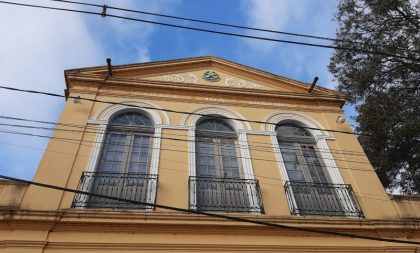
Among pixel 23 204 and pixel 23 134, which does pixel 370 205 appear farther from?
pixel 23 134

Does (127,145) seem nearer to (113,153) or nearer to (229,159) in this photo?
(113,153)

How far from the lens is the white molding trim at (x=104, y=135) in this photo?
301 inches

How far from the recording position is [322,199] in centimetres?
786

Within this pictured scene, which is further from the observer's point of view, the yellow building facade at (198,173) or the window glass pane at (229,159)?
the window glass pane at (229,159)

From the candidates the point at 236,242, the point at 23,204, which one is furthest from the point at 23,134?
the point at 236,242

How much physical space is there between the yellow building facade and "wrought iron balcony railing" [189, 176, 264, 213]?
0.02 meters

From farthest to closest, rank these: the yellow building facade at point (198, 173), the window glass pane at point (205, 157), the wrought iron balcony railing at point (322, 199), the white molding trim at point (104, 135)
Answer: the window glass pane at point (205, 157) < the white molding trim at point (104, 135) < the wrought iron balcony railing at point (322, 199) < the yellow building facade at point (198, 173)

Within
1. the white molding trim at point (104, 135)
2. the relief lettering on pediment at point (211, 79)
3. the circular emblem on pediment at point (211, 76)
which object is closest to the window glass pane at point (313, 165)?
the relief lettering on pediment at point (211, 79)

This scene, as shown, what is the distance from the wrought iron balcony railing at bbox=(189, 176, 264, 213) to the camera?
7.33 meters

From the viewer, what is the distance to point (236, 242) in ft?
21.5

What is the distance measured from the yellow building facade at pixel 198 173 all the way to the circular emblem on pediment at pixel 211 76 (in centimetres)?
5

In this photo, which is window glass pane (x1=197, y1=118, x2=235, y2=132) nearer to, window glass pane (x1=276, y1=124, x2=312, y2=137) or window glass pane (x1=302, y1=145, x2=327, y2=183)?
window glass pane (x1=276, y1=124, x2=312, y2=137)

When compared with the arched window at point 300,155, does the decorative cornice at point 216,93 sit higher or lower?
higher

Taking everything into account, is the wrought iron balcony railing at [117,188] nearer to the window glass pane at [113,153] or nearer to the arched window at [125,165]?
the arched window at [125,165]
